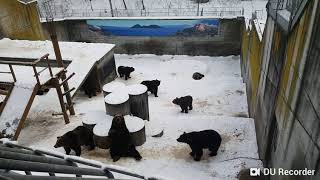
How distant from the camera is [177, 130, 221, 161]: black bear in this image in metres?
9.17

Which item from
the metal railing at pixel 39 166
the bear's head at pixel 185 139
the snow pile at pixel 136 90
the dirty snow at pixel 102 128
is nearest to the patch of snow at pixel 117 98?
the snow pile at pixel 136 90

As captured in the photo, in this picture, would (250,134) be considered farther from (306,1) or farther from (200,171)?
(306,1)

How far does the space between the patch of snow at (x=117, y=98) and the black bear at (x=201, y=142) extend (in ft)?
8.01

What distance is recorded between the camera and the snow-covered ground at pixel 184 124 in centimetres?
893

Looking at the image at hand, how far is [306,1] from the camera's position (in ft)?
19.1

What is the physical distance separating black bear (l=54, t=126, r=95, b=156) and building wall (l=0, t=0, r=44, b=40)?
40.6 feet

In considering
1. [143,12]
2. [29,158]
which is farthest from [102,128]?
[143,12]

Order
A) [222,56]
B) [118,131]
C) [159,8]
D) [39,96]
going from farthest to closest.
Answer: [159,8] → [222,56] → [39,96] → [118,131]

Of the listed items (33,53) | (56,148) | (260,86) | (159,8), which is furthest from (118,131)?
(159,8)

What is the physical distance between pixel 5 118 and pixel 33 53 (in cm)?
650

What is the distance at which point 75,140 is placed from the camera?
924 cm

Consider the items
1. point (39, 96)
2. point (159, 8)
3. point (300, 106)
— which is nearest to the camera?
point (300, 106)

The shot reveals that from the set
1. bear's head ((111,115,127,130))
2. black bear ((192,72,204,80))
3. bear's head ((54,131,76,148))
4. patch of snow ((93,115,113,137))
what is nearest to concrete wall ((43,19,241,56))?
black bear ((192,72,204,80))

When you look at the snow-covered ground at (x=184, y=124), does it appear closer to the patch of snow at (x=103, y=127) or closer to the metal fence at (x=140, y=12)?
the patch of snow at (x=103, y=127)
